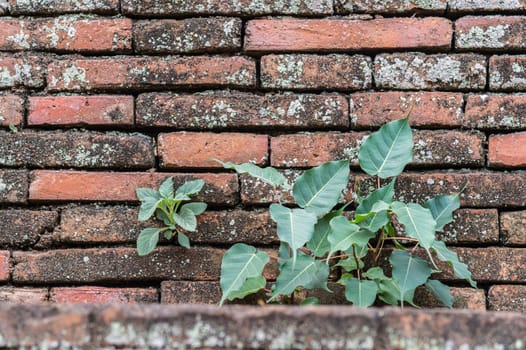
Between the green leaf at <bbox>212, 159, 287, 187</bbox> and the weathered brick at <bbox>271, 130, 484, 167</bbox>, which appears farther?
the weathered brick at <bbox>271, 130, 484, 167</bbox>

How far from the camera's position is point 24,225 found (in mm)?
1540

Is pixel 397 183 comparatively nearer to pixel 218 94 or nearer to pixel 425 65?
pixel 425 65

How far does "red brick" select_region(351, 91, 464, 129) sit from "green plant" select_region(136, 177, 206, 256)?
17.9 inches

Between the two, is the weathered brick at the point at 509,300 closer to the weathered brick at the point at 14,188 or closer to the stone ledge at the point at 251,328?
the stone ledge at the point at 251,328

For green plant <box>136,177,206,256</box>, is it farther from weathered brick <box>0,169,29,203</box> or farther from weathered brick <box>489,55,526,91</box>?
weathered brick <box>489,55,526,91</box>

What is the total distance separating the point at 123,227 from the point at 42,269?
23cm

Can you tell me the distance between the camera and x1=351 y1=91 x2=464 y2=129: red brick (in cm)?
155

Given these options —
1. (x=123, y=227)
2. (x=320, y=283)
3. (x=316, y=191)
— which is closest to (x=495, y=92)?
(x=316, y=191)

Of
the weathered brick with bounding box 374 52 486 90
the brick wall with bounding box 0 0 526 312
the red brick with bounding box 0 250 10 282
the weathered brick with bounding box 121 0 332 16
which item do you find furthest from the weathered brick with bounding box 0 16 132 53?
the weathered brick with bounding box 374 52 486 90

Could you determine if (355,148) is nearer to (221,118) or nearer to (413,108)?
(413,108)

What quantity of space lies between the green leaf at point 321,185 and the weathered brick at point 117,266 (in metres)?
0.28

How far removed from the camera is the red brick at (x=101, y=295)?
4.92 feet

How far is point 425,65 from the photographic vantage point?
1.56 metres

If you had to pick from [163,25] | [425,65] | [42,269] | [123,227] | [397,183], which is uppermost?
[163,25]
